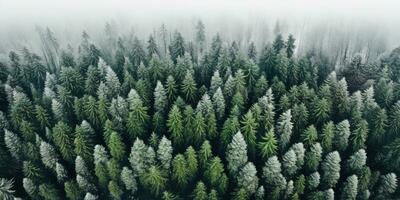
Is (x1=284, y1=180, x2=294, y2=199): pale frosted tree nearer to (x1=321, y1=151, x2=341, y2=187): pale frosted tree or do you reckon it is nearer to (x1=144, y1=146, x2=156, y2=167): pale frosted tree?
(x1=321, y1=151, x2=341, y2=187): pale frosted tree

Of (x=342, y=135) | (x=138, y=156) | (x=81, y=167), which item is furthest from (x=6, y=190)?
(x=342, y=135)

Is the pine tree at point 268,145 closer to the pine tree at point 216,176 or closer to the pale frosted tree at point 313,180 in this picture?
the pale frosted tree at point 313,180

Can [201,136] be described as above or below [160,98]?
below

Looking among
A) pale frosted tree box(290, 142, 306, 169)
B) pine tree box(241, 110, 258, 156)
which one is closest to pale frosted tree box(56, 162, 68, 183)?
pine tree box(241, 110, 258, 156)

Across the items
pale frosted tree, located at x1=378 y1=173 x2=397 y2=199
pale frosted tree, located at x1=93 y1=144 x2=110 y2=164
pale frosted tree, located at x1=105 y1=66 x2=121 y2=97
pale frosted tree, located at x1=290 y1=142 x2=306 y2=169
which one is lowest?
pale frosted tree, located at x1=378 y1=173 x2=397 y2=199

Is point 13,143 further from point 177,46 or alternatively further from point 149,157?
point 177,46

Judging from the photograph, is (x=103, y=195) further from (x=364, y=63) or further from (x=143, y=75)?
(x=364, y=63)
